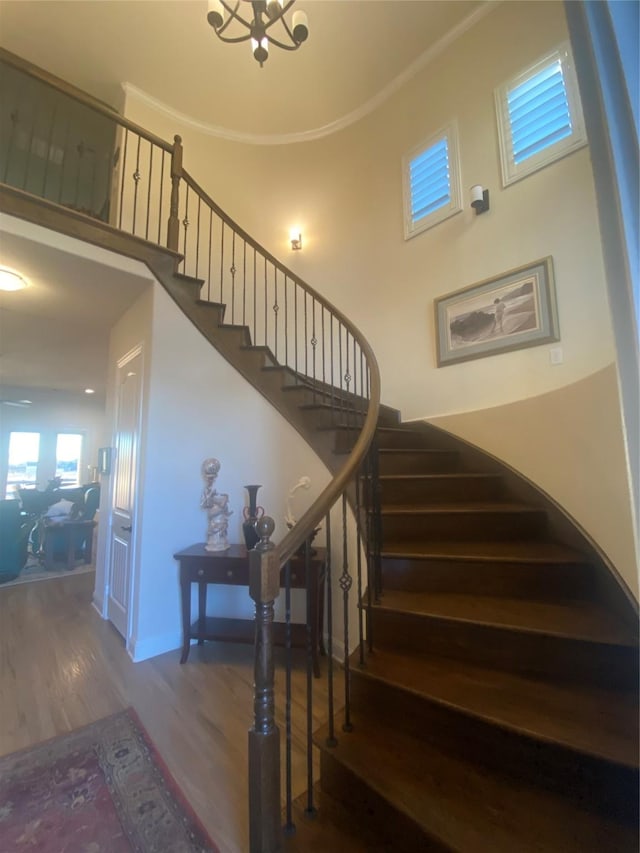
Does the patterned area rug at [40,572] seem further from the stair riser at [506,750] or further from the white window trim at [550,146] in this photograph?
the white window trim at [550,146]

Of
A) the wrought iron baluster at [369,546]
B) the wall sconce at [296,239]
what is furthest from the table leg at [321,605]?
the wall sconce at [296,239]

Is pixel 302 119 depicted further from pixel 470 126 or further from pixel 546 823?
pixel 546 823

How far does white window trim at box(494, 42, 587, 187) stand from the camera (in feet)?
8.84

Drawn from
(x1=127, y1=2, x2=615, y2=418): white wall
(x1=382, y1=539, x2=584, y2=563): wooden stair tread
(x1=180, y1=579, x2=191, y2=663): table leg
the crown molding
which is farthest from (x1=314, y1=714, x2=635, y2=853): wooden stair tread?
the crown molding

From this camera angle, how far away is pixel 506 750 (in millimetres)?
1225

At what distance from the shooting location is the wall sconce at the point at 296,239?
448cm

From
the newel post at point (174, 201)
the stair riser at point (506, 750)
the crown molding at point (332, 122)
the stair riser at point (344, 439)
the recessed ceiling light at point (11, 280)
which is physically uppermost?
the crown molding at point (332, 122)

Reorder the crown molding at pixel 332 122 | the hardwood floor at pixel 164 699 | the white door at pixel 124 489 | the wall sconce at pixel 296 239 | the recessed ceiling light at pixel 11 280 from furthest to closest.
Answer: the wall sconce at pixel 296 239 → the crown molding at pixel 332 122 → the white door at pixel 124 489 → the recessed ceiling light at pixel 11 280 → the hardwood floor at pixel 164 699

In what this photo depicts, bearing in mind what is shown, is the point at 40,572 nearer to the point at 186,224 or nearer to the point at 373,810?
the point at 186,224

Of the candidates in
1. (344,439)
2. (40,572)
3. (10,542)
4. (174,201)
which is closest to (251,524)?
(344,439)

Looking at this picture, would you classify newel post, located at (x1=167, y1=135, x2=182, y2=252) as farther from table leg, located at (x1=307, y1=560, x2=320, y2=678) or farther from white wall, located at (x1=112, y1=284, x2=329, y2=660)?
table leg, located at (x1=307, y1=560, x2=320, y2=678)

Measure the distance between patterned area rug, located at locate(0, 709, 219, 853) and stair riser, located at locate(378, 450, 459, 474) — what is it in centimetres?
200

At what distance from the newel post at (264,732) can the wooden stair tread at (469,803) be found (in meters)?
0.29

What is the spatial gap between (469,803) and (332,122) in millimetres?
5869
